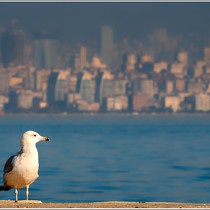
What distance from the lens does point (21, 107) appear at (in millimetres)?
191875

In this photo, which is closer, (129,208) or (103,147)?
(129,208)

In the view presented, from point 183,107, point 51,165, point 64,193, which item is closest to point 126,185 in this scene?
point 64,193

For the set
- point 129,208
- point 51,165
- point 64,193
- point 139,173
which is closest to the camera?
point 129,208

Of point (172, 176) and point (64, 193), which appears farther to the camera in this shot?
point (172, 176)

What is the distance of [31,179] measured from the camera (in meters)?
10.6

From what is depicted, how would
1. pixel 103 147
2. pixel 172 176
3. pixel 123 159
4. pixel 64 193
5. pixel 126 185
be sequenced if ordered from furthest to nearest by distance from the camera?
pixel 103 147 < pixel 123 159 < pixel 172 176 < pixel 126 185 < pixel 64 193

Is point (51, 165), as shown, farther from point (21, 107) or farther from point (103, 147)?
point (21, 107)

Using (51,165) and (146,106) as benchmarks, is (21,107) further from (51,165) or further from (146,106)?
(51,165)

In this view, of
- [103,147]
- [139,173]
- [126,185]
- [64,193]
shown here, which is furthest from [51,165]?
[103,147]

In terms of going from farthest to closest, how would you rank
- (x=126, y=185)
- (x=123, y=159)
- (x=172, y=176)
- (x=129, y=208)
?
(x=123, y=159) → (x=172, y=176) → (x=126, y=185) → (x=129, y=208)

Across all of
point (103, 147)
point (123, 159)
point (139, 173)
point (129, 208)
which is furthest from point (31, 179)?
point (103, 147)

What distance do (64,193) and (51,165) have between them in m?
17.8

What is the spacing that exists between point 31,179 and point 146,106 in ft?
615

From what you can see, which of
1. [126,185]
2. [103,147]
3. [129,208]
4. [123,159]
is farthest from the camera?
[103,147]
